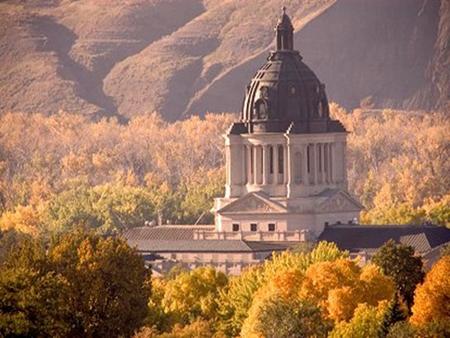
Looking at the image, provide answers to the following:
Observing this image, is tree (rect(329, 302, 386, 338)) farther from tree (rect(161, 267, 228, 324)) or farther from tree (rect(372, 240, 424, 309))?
tree (rect(161, 267, 228, 324))

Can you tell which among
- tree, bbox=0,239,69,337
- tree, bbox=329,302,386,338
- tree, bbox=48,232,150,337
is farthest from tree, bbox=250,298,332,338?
tree, bbox=48,232,150,337

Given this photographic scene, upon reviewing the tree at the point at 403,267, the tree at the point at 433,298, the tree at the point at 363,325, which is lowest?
the tree at the point at 363,325

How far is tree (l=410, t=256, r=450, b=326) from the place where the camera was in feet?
493

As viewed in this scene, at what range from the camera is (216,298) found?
171 meters

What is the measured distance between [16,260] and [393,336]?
70.4 feet

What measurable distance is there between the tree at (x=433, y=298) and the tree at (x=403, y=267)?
124 inches

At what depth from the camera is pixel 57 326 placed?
150 m

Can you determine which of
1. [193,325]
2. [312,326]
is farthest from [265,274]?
[312,326]

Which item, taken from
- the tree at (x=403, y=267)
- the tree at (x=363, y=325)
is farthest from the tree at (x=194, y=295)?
the tree at (x=363, y=325)

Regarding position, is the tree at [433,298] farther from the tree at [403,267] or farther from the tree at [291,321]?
the tree at [291,321]

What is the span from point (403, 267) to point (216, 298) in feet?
31.7

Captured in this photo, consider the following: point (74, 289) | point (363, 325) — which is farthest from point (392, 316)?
point (74, 289)

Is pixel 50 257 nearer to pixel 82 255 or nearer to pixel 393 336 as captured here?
pixel 82 255

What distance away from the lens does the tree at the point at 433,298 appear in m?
150
